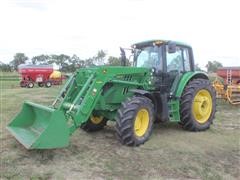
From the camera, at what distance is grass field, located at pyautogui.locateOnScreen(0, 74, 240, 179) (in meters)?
5.42

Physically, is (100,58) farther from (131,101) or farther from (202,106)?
(131,101)

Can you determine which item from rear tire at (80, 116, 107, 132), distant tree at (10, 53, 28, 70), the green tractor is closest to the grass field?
rear tire at (80, 116, 107, 132)

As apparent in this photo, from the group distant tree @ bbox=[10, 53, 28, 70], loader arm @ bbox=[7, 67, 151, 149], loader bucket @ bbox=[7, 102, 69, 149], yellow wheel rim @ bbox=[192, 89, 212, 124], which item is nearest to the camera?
loader bucket @ bbox=[7, 102, 69, 149]

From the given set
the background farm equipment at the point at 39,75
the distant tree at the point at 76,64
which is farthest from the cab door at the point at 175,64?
the background farm equipment at the point at 39,75

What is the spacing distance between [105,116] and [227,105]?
6827mm

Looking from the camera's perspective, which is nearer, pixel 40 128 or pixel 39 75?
pixel 40 128

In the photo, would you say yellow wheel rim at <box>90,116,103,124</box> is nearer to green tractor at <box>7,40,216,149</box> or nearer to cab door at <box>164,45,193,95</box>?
green tractor at <box>7,40,216,149</box>

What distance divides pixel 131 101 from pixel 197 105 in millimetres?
2212

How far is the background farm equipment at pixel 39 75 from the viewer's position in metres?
28.2

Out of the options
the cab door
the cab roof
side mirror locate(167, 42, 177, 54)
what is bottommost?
the cab door

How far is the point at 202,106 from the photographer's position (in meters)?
8.61

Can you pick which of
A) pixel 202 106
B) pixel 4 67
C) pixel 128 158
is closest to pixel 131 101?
pixel 128 158

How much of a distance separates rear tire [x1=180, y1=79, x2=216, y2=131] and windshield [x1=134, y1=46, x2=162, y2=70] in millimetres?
877

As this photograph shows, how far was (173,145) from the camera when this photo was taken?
23.0ft
